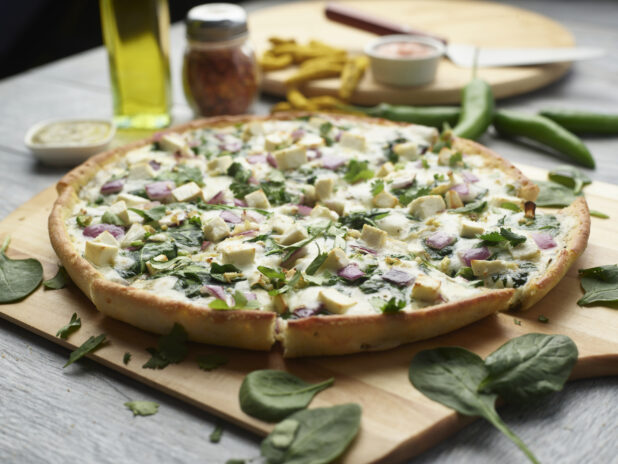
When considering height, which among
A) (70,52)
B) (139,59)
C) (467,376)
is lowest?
(70,52)

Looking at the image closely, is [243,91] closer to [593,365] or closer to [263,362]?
[263,362]

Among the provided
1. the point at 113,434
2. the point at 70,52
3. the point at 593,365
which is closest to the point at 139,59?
the point at 113,434

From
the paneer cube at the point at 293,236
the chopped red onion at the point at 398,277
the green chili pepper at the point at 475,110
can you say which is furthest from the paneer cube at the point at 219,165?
the green chili pepper at the point at 475,110

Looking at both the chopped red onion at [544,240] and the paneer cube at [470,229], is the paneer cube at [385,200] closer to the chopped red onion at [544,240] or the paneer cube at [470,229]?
the paneer cube at [470,229]

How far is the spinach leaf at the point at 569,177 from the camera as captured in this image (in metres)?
4.06

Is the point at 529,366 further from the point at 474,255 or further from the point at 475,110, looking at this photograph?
the point at 475,110

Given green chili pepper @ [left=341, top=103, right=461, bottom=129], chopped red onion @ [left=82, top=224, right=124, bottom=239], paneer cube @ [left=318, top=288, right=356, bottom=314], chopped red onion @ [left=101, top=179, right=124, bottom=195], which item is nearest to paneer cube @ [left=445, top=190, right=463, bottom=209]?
paneer cube @ [left=318, top=288, right=356, bottom=314]

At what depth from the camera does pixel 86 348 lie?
2.75m

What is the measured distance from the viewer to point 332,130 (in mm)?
4555

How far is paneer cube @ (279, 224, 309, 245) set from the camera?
3.19 metres

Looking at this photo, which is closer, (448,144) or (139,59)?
(448,144)

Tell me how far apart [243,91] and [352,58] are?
130cm

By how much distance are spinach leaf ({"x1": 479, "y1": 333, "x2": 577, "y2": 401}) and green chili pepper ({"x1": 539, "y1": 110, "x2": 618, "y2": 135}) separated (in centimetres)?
276

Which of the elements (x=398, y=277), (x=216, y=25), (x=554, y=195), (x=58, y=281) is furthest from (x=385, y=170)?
(x=58, y=281)
